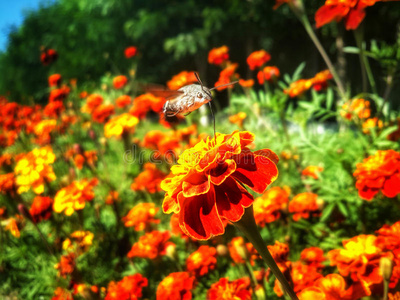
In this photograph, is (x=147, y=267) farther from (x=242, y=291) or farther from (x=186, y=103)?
(x=186, y=103)

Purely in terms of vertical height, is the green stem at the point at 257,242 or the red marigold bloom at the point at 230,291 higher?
the green stem at the point at 257,242

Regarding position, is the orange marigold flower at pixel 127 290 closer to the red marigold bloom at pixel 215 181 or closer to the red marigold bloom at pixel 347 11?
the red marigold bloom at pixel 215 181

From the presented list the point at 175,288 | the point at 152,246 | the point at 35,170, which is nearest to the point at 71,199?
the point at 35,170

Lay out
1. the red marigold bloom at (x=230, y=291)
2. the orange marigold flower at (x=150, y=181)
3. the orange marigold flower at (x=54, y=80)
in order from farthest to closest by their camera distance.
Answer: the orange marigold flower at (x=54, y=80), the orange marigold flower at (x=150, y=181), the red marigold bloom at (x=230, y=291)

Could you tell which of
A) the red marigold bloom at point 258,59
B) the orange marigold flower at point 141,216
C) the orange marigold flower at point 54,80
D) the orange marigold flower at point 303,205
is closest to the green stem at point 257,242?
the orange marigold flower at point 303,205

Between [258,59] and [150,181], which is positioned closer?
[150,181]

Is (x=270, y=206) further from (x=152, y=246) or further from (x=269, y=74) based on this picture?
(x=269, y=74)

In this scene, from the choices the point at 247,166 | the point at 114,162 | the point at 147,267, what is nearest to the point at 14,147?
→ the point at 114,162
